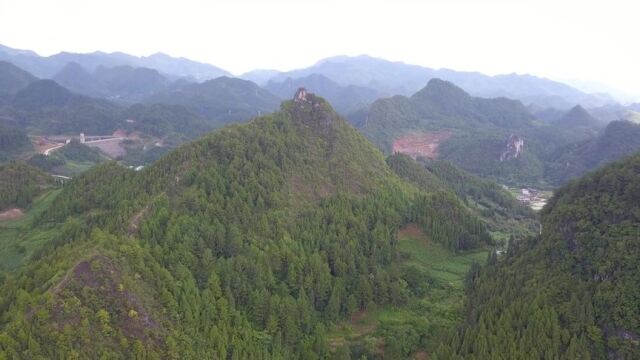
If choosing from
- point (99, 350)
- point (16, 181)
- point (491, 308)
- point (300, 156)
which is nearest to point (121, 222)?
point (99, 350)

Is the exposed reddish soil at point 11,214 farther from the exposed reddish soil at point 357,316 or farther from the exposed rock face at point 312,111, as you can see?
the exposed reddish soil at point 357,316

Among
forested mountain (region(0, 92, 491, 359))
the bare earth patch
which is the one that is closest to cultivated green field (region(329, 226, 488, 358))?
forested mountain (region(0, 92, 491, 359))

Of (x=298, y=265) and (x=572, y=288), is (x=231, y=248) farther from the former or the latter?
(x=572, y=288)

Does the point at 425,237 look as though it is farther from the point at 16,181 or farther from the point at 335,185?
the point at 16,181

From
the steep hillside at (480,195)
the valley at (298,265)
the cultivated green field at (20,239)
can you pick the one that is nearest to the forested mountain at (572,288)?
the valley at (298,265)

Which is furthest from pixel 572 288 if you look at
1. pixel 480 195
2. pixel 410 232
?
pixel 480 195
